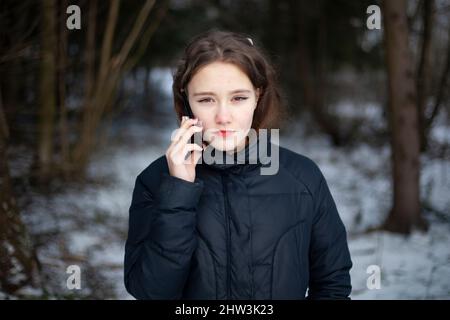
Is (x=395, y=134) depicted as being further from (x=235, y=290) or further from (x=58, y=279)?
(x=235, y=290)

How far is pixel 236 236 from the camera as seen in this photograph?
1708mm

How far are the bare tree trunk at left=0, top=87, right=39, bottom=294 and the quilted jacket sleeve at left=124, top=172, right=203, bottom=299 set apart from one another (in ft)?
7.59

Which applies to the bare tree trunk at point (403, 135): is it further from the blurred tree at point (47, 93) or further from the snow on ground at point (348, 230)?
the blurred tree at point (47, 93)

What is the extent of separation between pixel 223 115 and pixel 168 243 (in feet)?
1.53

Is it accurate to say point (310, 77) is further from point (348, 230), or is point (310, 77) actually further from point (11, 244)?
point (11, 244)

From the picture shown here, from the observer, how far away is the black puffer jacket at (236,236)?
1605 millimetres

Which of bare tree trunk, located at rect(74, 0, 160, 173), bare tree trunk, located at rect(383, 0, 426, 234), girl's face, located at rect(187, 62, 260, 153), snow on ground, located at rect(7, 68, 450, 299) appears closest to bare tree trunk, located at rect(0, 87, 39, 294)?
snow on ground, located at rect(7, 68, 450, 299)

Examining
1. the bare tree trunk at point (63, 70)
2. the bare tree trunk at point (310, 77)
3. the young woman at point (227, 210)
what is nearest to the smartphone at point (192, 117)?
the young woman at point (227, 210)

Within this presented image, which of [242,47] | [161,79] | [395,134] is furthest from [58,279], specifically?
[161,79]

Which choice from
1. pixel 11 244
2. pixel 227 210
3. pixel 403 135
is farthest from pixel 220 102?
pixel 403 135

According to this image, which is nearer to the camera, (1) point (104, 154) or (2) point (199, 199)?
(2) point (199, 199)

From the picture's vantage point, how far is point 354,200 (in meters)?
7.03

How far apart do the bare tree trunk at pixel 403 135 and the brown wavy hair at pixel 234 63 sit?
364cm
